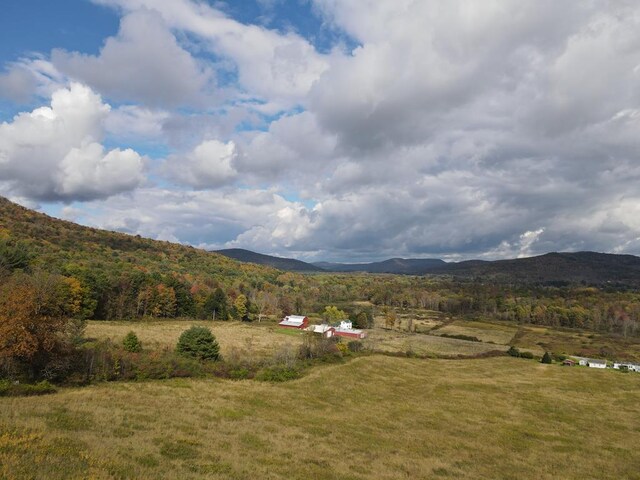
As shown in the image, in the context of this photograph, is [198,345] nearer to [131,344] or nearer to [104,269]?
[131,344]

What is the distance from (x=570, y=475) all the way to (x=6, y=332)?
4762 cm

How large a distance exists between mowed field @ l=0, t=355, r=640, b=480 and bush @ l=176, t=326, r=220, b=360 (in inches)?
337

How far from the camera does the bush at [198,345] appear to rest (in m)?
57.1

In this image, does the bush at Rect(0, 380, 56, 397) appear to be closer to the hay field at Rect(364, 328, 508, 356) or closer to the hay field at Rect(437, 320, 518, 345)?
the hay field at Rect(364, 328, 508, 356)

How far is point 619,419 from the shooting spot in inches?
2036

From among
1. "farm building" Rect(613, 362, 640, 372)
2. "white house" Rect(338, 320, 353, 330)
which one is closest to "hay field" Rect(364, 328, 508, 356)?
"white house" Rect(338, 320, 353, 330)

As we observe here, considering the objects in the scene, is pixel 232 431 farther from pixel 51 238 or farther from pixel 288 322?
pixel 51 238

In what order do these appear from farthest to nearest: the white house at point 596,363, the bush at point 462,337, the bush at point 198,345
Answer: the bush at point 462,337 → the white house at point 596,363 → the bush at point 198,345

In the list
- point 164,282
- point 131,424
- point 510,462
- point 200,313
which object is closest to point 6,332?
point 131,424

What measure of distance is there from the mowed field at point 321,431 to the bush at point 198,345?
8.55 m

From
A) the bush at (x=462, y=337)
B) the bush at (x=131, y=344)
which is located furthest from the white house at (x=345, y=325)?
the bush at (x=131, y=344)

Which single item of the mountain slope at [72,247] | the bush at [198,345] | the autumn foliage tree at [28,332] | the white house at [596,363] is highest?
the mountain slope at [72,247]

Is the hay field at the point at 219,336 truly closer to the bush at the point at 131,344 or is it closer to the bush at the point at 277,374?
the bush at the point at 131,344

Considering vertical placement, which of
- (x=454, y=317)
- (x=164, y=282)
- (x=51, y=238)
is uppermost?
(x=51, y=238)
